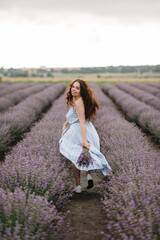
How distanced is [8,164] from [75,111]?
1.07 metres

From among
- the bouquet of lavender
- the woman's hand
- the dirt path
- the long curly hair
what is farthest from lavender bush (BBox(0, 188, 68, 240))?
the long curly hair

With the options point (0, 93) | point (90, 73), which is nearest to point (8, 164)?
point (0, 93)

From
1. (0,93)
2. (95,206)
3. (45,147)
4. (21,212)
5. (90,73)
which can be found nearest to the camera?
(21,212)

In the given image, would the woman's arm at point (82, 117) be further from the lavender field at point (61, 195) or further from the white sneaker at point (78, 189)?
the white sneaker at point (78, 189)

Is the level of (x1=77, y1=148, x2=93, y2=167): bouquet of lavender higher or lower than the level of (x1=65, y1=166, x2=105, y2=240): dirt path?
higher

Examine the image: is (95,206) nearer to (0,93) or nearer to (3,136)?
(3,136)

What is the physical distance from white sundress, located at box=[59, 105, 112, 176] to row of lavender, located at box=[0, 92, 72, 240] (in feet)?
0.68

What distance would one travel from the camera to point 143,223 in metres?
1.69

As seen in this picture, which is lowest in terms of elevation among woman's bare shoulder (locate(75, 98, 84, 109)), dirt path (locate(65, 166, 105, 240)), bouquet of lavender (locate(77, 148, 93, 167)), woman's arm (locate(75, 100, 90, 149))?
dirt path (locate(65, 166, 105, 240))

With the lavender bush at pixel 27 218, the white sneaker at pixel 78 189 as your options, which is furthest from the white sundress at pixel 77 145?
the lavender bush at pixel 27 218

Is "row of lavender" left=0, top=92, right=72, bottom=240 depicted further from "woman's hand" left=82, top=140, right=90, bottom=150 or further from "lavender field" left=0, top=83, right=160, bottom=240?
"woman's hand" left=82, top=140, right=90, bottom=150

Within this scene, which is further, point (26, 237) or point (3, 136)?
point (3, 136)

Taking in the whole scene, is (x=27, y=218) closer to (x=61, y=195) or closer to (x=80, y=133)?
(x=61, y=195)

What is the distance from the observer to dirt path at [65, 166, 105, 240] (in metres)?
2.36
